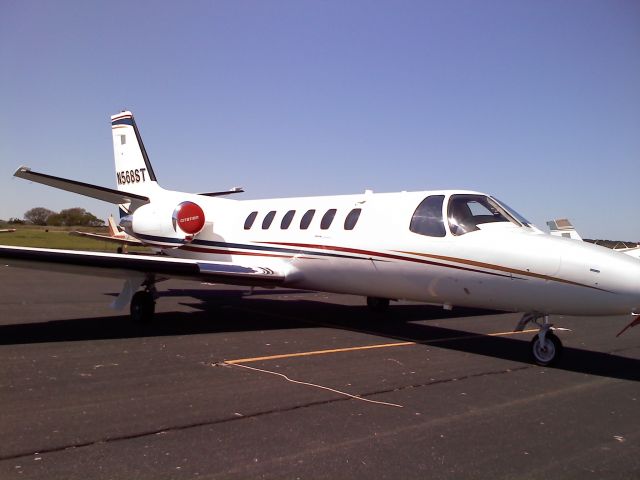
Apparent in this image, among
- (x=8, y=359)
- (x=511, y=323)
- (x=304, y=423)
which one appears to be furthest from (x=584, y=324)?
(x=8, y=359)

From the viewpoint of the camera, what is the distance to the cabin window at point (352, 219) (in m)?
10.1

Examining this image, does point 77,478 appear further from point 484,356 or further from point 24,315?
point 24,315

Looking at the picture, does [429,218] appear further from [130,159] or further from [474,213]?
[130,159]

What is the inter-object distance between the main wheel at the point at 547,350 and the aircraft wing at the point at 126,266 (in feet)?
16.3

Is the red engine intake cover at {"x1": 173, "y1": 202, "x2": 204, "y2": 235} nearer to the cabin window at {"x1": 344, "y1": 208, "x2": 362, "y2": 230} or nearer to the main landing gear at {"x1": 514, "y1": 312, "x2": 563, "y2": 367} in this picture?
the cabin window at {"x1": 344, "y1": 208, "x2": 362, "y2": 230}

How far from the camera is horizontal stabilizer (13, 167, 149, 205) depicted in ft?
37.6

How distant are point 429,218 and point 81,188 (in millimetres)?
8590

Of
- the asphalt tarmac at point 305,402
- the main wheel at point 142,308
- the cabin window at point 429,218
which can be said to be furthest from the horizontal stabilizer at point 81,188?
the cabin window at point 429,218

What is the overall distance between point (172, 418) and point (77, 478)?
1.28 meters

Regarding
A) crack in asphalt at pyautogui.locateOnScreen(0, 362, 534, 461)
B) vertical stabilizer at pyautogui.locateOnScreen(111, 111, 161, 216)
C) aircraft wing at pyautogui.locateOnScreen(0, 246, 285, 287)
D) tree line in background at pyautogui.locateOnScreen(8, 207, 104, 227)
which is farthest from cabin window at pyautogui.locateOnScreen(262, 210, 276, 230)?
tree line in background at pyautogui.locateOnScreen(8, 207, 104, 227)

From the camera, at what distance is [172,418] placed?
4.77 meters

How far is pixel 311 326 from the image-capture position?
10.5 meters

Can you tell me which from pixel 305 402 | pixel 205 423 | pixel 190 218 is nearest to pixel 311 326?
pixel 190 218

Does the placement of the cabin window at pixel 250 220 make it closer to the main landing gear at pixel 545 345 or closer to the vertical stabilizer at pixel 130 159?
the vertical stabilizer at pixel 130 159
